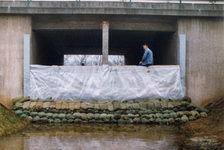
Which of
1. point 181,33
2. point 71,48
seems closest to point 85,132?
point 181,33

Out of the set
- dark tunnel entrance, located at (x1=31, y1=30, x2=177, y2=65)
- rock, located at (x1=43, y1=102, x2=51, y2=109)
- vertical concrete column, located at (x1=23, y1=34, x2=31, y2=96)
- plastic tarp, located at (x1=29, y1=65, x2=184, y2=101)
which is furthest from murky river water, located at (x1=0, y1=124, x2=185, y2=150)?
dark tunnel entrance, located at (x1=31, y1=30, x2=177, y2=65)

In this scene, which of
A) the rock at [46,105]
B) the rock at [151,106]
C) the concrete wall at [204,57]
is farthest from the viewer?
the concrete wall at [204,57]

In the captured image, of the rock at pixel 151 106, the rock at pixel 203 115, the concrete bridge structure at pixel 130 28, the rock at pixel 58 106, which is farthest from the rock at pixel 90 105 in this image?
the rock at pixel 203 115

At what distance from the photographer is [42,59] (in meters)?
15.7

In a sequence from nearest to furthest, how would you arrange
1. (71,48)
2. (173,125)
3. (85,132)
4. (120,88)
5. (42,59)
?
1. (85,132)
2. (173,125)
3. (120,88)
4. (42,59)
5. (71,48)

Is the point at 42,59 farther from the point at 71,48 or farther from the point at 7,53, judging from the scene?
the point at 71,48

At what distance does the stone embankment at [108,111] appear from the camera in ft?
35.9

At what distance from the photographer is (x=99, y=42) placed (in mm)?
18469

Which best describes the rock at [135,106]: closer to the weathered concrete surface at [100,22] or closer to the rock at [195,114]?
the rock at [195,114]

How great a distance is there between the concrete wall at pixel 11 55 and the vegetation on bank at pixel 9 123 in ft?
4.68

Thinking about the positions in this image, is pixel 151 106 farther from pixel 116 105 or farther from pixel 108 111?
pixel 108 111

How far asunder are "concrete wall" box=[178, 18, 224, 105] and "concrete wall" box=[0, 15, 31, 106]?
6.75 meters

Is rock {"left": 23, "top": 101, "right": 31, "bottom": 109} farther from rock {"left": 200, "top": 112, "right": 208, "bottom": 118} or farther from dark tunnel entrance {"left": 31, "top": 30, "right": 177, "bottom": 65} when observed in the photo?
rock {"left": 200, "top": 112, "right": 208, "bottom": 118}

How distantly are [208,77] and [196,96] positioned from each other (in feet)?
3.20
